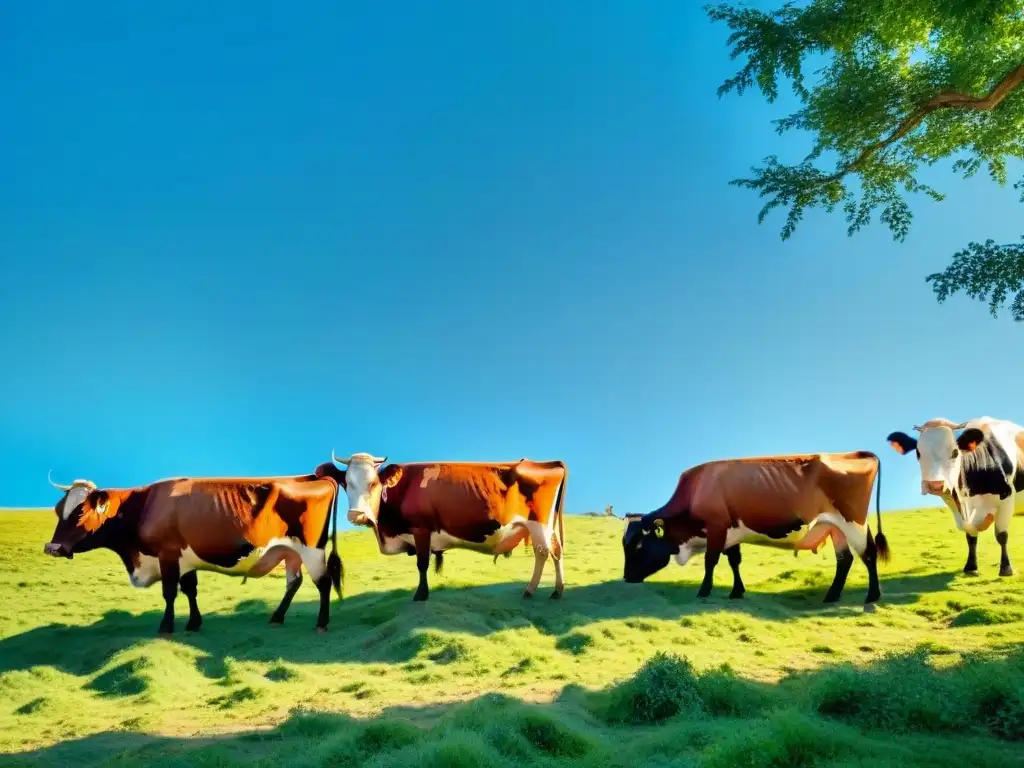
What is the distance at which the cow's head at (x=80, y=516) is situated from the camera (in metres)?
18.5

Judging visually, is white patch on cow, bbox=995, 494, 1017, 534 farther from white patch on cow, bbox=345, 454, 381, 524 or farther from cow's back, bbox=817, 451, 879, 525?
white patch on cow, bbox=345, 454, 381, 524

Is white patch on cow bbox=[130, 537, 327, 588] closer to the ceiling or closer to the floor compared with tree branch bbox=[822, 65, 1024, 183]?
closer to the floor

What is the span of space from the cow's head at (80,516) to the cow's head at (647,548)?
501 inches

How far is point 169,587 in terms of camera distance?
1772cm

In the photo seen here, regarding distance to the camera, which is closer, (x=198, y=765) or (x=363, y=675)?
(x=198, y=765)

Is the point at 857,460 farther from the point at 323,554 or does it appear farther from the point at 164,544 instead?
the point at 164,544

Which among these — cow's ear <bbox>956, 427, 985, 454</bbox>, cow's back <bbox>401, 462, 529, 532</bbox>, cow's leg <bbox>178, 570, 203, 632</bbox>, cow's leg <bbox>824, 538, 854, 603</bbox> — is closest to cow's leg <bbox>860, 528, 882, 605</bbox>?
cow's leg <bbox>824, 538, 854, 603</bbox>

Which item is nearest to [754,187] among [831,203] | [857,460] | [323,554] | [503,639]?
[831,203]

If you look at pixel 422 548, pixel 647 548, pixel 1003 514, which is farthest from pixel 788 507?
pixel 422 548

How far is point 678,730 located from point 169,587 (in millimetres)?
12471

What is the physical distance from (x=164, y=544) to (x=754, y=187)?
15.9 meters

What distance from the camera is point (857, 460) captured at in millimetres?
19531

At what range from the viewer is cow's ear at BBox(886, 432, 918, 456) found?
66.8 ft

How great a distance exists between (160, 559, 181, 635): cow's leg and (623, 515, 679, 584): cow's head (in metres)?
11.1
